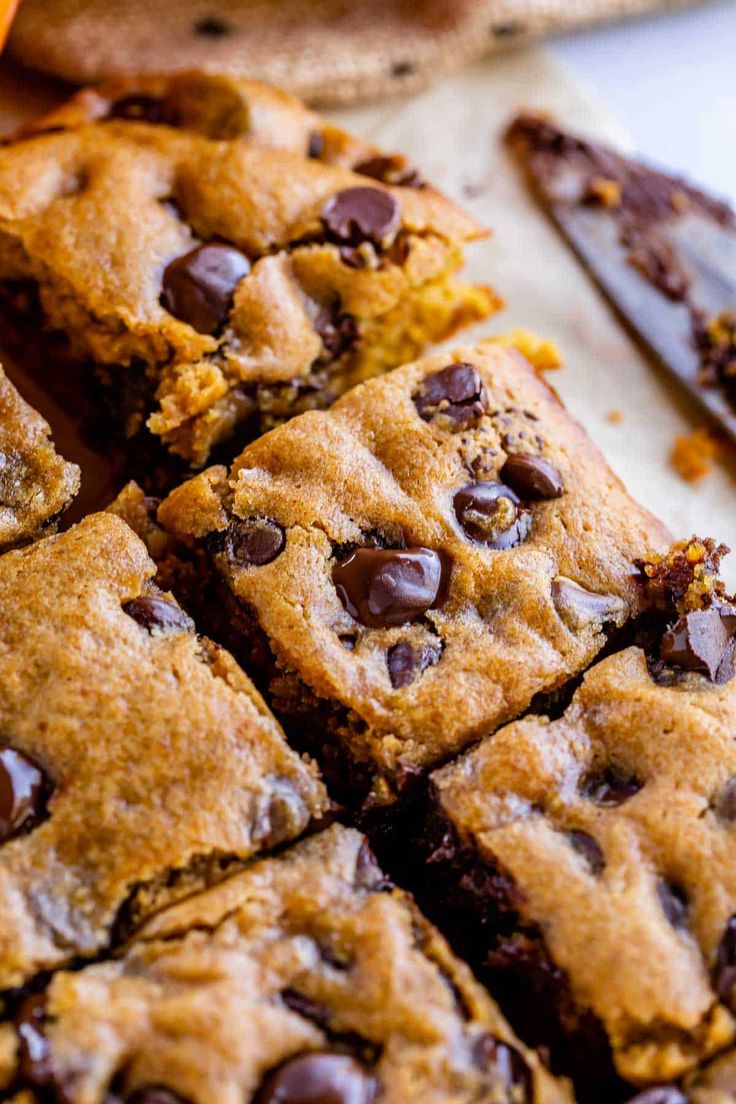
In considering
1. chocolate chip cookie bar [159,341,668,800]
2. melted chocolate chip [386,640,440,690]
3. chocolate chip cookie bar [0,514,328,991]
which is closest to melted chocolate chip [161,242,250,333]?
chocolate chip cookie bar [159,341,668,800]

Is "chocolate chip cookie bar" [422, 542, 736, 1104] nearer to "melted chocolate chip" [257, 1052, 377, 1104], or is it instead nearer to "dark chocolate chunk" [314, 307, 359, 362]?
"melted chocolate chip" [257, 1052, 377, 1104]

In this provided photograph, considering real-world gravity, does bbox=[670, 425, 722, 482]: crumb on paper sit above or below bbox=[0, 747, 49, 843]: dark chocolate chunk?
above

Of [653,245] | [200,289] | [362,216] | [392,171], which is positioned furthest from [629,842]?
[653,245]

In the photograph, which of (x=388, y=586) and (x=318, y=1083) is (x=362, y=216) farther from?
(x=318, y=1083)

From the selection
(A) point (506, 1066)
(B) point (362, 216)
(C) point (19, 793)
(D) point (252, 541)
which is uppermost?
(B) point (362, 216)

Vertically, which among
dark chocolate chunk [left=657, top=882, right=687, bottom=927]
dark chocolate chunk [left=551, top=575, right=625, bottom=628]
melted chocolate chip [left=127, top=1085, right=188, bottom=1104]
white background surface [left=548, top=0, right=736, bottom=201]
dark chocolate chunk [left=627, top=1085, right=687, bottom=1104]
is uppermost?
white background surface [left=548, top=0, right=736, bottom=201]
